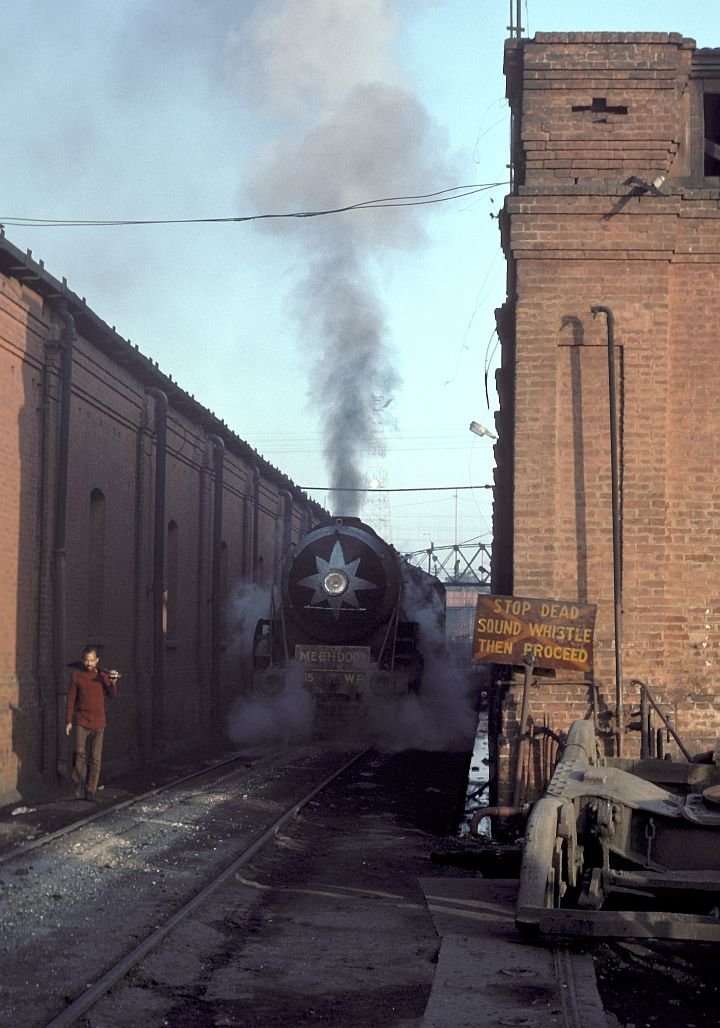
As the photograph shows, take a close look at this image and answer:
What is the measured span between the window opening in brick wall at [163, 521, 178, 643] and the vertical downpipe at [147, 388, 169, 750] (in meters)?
1.79

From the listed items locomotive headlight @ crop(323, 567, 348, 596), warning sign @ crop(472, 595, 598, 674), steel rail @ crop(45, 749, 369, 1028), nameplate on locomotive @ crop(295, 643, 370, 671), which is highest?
locomotive headlight @ crop(323, 567, 348, 596)

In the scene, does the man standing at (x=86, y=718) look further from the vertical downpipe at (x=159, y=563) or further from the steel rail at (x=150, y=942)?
the vertical downpipe at (x=159, y=563)

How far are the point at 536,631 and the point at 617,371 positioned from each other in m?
2.49

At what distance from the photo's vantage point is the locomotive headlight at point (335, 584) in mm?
20312

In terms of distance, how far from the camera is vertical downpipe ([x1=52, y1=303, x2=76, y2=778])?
15250mm

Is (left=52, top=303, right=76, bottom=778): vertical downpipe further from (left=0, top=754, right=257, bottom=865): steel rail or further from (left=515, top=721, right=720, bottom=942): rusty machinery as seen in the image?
(left=515, top=721, right=720, bottom=942): rusty machinery

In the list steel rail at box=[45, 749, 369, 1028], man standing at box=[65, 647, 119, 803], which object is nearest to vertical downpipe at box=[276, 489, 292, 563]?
man standing at box=[65, 647, 119, 803]

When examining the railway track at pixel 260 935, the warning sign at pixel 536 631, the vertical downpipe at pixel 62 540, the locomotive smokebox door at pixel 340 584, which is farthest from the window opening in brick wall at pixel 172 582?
the warning sign at pixel 536 631

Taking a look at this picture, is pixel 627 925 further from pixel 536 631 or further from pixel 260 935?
pixel 536 631

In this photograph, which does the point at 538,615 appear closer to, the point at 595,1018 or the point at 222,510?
the point at 595,1018

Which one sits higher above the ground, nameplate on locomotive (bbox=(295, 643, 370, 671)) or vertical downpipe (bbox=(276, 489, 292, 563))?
vertical downpipe (bbox=(276, 489, 292, 563))

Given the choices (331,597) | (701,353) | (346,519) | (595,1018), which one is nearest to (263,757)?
(331,597)

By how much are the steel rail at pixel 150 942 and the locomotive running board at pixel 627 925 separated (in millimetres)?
2086

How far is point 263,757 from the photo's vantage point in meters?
18.8
